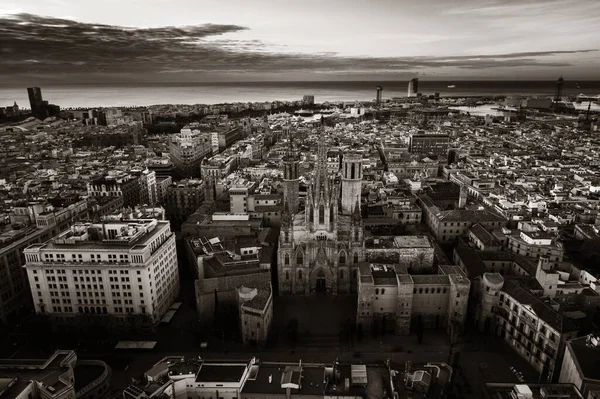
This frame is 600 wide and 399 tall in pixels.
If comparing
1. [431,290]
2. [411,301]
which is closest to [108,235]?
[411,301]

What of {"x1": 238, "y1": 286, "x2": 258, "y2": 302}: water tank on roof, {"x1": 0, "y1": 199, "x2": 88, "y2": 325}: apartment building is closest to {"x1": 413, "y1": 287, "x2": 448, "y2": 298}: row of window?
{"x1": 238, "y1": 286, "x2": 258, "y2": 302}: water tank on roof

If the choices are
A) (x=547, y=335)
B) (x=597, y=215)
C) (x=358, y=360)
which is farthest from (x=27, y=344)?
(x=597, y=215)

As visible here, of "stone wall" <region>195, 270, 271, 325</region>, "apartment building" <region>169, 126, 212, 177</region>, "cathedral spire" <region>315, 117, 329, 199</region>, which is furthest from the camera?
"apartment building" <region>169, 126, 212, 177</region>

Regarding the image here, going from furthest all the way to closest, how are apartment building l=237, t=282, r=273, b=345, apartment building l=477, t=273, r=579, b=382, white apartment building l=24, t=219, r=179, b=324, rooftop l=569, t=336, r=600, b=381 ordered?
1. white apartment building l=24, t=219, r=179, b=324
2. apartment building l=237, t=282, r=273, b=345
3. apartment building l=477, t=273, r=579, b=382
4. rooftop l=569, t=336, r=600, b=381

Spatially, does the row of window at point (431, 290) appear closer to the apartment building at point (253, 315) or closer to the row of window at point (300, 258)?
the row of window at point (300, 258)

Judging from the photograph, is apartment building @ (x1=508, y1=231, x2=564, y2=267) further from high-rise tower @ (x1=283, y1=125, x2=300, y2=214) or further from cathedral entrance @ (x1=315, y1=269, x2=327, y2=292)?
high-rise tower @ (x1=283, y1=125, x2=300, y2=214)

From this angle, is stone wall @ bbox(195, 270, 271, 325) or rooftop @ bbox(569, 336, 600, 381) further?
stone wall @ bbox(195, 270, 271, 325)

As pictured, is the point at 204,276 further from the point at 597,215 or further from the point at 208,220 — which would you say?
the point at 597,215

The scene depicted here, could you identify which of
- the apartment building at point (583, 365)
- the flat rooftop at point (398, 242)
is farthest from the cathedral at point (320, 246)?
the apartment building at point (583, 365)
